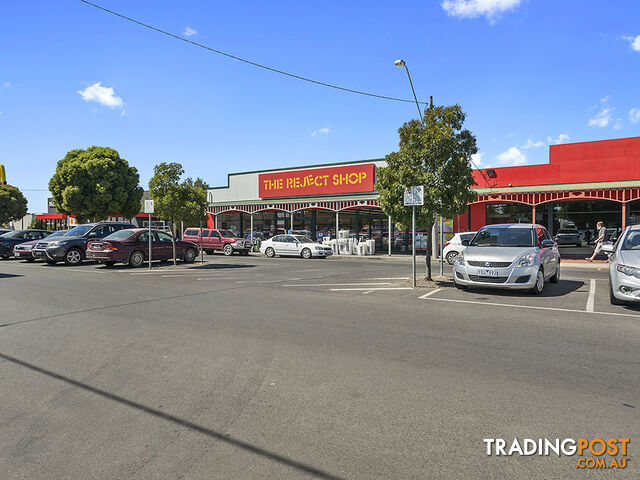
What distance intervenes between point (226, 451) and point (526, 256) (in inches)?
344

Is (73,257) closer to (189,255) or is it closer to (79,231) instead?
(79,231)

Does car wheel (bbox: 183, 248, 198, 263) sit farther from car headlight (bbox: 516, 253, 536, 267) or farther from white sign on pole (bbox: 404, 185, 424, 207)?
car headlight (bbox: 516, 253, 536, 267)

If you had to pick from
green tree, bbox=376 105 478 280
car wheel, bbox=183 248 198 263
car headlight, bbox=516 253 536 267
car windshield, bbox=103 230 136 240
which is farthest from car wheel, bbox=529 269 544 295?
car windshield, bbox=103 230 136 240

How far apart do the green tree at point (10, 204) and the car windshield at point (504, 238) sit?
56.4 meters

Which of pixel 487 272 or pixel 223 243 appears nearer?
pixel 487 272

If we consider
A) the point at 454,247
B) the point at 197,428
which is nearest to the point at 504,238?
the point at 454,247

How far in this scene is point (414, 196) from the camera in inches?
456

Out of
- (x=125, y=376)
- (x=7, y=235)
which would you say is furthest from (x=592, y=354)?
(x=7, y=235)

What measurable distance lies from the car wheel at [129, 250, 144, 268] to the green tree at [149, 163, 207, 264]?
198 centimetres

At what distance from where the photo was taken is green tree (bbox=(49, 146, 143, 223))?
38656mm

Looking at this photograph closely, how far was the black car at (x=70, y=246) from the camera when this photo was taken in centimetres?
1858

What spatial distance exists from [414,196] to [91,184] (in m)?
36.7

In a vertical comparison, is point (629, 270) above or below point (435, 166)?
below

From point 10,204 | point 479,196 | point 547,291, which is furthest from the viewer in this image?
point 10,204
